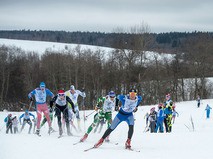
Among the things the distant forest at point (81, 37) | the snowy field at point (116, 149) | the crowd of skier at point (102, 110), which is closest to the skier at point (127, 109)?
the crowd of skier at point (102, 110)

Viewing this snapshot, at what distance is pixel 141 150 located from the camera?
9.20m

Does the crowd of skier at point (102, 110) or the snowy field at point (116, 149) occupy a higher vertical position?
the crowd of skier at point (102, 110)

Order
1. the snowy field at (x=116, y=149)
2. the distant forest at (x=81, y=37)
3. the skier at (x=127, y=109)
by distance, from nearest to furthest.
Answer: the snowy field at (x=116, y=149), the skier at (x=127, y=109), the distant forest at (x=81, y=37)

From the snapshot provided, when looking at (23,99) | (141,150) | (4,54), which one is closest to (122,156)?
(141,150)

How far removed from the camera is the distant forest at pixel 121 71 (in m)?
50.8

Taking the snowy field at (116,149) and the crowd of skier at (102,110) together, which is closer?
the snowy field at (116,149)

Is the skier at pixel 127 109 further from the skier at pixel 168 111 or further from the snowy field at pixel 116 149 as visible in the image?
the skier at pixel 168 111

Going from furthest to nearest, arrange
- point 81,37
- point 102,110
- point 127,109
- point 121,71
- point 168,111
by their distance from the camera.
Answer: point 81,37 → point 121,71 → point 168,111 → point 102,110 → point 127,109

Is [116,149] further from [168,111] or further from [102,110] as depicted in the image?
[168,111]

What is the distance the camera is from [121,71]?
52.3 meters

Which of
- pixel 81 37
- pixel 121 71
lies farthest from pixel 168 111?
pixel 81 37

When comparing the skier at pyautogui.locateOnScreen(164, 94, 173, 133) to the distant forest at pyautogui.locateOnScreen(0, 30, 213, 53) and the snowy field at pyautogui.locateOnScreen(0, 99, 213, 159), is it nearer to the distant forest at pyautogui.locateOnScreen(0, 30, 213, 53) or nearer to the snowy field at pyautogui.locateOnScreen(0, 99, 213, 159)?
the snowy field at pyautogui.locateOnScreen(0, 99, 213, 159)

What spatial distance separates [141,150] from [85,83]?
4646 centimetres

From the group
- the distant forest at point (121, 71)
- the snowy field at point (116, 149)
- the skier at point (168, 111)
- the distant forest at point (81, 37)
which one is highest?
the distant forest at point (81, 37)
